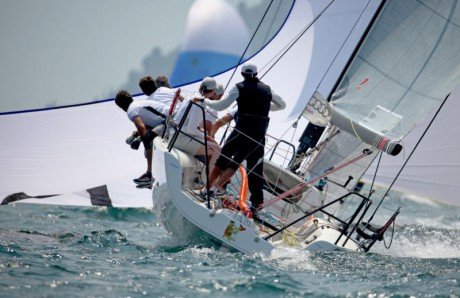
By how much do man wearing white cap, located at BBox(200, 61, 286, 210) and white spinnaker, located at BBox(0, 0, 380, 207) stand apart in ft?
5.70

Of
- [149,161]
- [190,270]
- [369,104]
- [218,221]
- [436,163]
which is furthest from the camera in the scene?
[436,163]

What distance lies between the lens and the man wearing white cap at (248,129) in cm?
679

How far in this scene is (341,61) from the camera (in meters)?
9.45

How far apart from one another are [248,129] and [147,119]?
1.09 m

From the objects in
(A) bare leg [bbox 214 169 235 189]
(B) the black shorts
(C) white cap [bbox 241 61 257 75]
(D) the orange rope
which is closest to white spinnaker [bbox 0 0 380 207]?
(A) bare leg [bbox 214 169 235 189]

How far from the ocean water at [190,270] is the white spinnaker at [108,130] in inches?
18.7

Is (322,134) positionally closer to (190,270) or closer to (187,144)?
(187,144)

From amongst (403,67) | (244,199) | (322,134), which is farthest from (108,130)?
(403,67)

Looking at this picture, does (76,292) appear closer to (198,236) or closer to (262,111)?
(198,236)

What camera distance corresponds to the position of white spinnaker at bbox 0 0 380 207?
8.04 metres

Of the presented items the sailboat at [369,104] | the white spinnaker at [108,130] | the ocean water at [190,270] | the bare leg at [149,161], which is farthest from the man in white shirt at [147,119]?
the white spinnaker at [108,130]

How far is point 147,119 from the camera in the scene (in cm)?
756

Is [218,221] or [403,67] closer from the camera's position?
[218,221]

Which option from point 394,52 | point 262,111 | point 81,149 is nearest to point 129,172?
point 81,149
